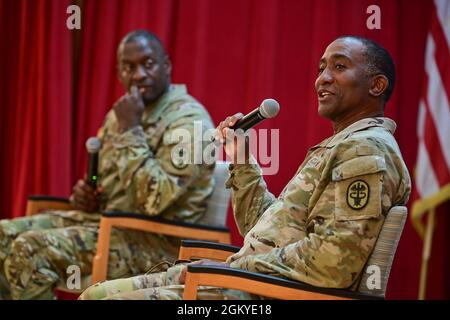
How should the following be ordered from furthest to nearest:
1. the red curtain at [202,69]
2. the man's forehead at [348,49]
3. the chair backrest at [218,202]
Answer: the red curtain at [202,69] < the chair backrest at [218,202] < the man's forehead at [348,49]

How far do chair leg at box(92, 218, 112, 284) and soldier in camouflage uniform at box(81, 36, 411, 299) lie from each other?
29.3 inches

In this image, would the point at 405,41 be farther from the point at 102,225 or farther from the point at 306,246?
the point at 306,246

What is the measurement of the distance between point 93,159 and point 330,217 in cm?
155

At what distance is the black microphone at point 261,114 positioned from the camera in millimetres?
1789

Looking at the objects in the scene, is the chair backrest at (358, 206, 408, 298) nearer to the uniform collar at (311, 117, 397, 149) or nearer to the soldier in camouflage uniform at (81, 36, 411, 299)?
the soldier in camouflage uniform at (81, 36, 411, 299)

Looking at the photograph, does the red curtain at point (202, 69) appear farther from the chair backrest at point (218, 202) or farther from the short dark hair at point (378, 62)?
the short dark hair at point (378, 62)

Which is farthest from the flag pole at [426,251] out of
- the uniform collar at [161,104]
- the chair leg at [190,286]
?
the chair leg at [190,286]

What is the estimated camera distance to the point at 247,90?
353 cm

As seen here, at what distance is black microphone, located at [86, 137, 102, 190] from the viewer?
300 centimetres

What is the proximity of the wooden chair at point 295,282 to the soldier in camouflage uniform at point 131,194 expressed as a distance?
1.08 metres

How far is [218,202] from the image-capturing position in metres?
2.96

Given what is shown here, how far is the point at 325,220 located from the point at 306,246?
0.08 m

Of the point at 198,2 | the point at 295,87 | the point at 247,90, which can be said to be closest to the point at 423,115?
the point at 295,87

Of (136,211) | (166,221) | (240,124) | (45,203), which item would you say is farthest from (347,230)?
(45,203)
